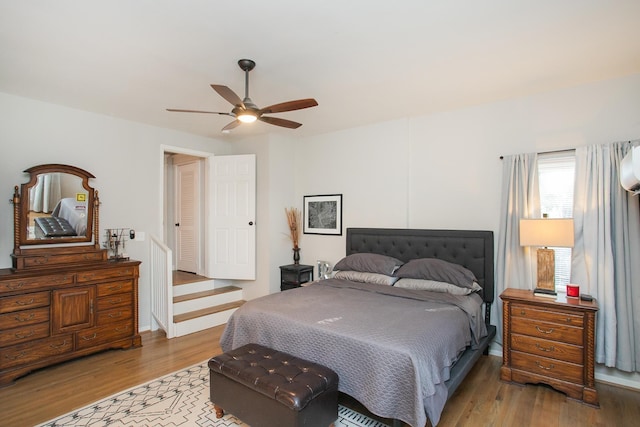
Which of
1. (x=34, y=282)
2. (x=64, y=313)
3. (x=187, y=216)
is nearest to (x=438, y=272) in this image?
(x=64, y=313)

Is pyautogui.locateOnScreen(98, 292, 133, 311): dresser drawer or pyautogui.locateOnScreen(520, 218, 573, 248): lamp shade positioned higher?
pyautogui.locateOnScreen(520, 218, 573, 248): lamp shade

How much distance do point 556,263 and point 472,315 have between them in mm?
1188

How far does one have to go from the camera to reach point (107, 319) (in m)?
3.56

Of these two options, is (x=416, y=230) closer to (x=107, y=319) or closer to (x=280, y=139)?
(x=280, y=139)

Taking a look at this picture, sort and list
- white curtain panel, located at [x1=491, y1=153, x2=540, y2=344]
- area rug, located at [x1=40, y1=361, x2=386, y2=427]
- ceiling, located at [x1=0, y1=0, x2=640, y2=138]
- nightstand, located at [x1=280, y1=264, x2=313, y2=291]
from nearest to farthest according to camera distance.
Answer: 1. ceiling, located at [x1=0, y1=0, x2=640, y2=138]
2. area rug, located at [x1=40, y1=361, x2=386, y2=427]
3. white curtain panel, located at [x1=491, y1=153, x2=540, y2=344]
4. nightstand, located at [x1=280, y1=264, x2=313, y2=291]

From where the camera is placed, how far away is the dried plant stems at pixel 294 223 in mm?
5195

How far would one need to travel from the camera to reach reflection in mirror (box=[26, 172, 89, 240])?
3.45 metres

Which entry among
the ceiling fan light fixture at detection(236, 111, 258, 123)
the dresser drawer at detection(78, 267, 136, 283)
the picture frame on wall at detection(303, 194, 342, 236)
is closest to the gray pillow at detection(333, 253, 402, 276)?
the picture frame on wall at detection(303, 194, 342, 236)

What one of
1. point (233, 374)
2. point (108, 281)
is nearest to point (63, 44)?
point (108, 281)

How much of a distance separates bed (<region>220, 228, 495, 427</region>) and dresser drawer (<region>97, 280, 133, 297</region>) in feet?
5.20

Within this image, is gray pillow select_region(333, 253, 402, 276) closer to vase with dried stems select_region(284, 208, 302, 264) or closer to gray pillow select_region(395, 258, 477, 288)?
gray pillow select_region(395, 258, 477, 288)

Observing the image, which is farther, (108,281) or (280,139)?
(280,139)

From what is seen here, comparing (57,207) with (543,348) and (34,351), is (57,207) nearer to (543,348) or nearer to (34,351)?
(34,351)

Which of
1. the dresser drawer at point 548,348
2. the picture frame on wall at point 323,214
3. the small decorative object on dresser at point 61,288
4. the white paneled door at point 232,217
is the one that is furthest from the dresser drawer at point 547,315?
the small decorative object on dresser at point 61,288
